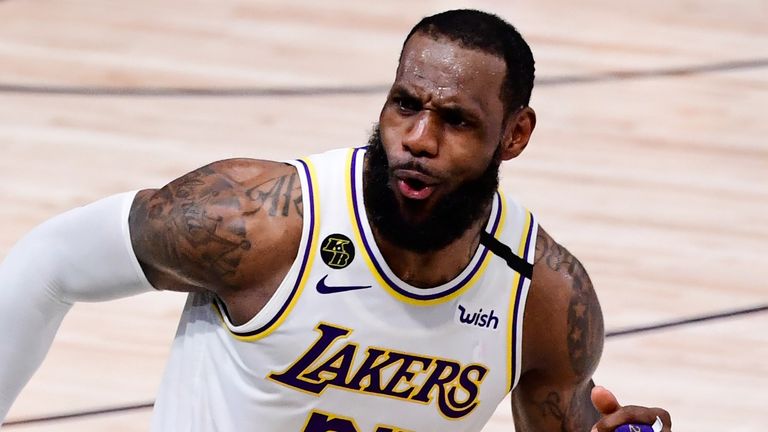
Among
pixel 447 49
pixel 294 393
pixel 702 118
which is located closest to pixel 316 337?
pixel 294 393

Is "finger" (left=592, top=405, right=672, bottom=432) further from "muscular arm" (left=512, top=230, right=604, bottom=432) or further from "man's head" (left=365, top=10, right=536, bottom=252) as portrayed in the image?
"man's head" (left=365, top=10, right=536, bottom=252)

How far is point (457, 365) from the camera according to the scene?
265 centimetres

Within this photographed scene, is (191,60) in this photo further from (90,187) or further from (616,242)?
(616,242)

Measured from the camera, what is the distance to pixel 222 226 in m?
2.48

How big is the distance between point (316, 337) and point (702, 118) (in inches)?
165

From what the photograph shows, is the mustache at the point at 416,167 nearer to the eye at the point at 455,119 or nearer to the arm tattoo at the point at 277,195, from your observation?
the eye at the point at 455,119

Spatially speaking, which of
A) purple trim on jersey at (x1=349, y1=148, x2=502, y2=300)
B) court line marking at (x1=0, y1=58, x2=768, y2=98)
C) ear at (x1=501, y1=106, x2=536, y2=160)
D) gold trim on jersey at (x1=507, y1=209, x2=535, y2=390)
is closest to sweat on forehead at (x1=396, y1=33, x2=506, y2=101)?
ear at (x1=501, y1=106, x2=536, y2=160)

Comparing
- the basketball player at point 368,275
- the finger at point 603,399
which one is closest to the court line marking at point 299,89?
the basketball player at point 368,275

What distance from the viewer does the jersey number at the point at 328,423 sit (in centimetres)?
264

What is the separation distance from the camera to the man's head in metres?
2.36

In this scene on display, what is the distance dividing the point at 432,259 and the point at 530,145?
3.55 meters

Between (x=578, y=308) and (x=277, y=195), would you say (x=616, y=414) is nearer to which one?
(x=578, y=308)

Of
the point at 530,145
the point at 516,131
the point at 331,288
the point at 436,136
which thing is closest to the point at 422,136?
the point at 436,136

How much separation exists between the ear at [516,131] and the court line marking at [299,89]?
396cm
